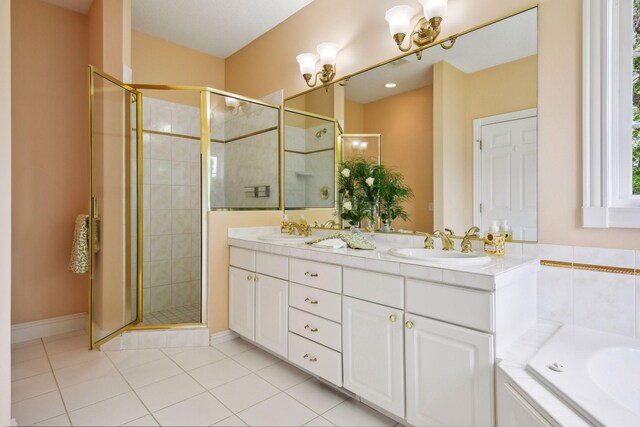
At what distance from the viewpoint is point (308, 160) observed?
284 centimetres

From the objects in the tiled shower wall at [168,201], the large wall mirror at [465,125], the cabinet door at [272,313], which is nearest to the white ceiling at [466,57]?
the large wall mirror at [465,125]

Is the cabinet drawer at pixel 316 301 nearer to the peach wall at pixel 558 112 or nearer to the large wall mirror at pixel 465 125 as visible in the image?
the large wall mirror at pixel 465 125

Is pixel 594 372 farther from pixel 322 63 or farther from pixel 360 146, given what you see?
pixel 322 63

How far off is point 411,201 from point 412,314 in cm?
84

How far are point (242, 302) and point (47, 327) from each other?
1681 mm

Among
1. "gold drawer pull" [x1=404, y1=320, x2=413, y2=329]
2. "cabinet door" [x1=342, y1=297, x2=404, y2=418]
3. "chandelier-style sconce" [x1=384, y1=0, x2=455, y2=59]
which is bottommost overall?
"cabinet door" [x1=342, y1=297, x2=404, y2=418]

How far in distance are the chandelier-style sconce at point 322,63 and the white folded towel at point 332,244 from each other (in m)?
1.35

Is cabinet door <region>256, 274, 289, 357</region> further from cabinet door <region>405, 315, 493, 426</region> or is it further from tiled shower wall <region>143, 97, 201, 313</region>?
tiled shower wall <region>143, 97, 201, 313</region>

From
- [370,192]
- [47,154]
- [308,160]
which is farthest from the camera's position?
[308,160]

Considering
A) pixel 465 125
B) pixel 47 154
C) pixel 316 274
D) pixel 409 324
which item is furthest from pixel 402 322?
pixel 47 154

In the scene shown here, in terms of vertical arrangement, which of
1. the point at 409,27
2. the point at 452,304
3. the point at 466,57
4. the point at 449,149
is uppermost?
the point at 409,27

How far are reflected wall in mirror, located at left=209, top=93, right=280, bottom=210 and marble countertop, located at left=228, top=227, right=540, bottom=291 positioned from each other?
26.0 inches

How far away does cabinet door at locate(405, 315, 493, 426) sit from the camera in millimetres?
1249

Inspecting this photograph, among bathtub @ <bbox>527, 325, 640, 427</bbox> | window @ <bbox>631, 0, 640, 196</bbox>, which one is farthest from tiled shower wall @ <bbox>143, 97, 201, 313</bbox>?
window @ <bbox>631, 0, 640, 196</bbox>
